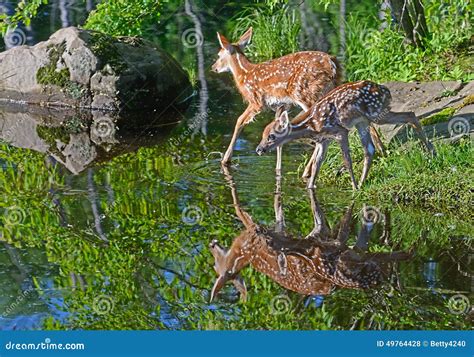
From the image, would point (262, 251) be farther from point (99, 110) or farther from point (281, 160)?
point (99, 110)

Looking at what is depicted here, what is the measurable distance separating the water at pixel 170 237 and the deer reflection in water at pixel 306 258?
0.24 feet

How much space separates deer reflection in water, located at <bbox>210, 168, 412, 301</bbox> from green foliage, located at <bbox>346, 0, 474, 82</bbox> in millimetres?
4405

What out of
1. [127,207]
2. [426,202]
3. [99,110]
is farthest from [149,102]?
[426,202]

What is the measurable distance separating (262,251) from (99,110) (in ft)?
20.8

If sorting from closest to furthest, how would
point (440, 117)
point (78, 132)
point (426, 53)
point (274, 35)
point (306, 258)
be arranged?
1. point (306, 258)
2. point (440, 117)
3. point (78, 132)
4. point (426, 53)
5. point (274, 35)

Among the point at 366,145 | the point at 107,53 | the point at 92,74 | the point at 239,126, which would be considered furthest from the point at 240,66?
the point at 92,74

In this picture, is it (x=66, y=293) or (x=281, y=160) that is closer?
(x=66, y=293)

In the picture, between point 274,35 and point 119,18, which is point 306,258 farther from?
point 274,35

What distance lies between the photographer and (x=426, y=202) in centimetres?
974

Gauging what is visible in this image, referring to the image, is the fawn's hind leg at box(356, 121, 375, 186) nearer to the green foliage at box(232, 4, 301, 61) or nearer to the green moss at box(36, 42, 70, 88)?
the green moss at box(36, 42, 70, 88)

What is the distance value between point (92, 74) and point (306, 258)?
22.3 feet

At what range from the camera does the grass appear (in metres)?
9.70

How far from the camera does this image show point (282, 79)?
11359 millimetres

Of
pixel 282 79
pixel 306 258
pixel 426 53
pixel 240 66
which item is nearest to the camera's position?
pixel 306 258
